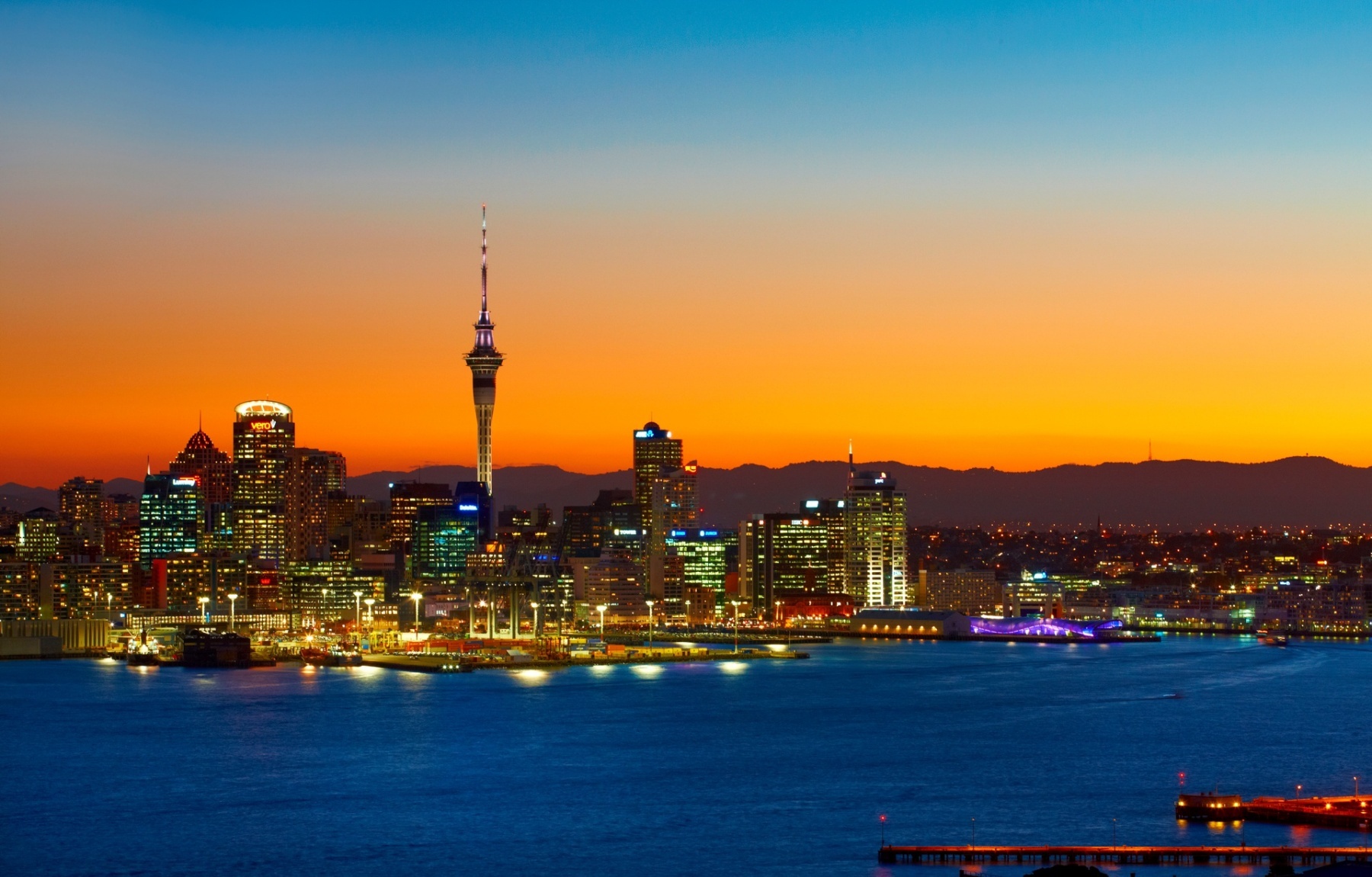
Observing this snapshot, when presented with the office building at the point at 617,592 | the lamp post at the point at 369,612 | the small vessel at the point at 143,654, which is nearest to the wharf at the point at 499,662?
the small vessel at the point at 143,654

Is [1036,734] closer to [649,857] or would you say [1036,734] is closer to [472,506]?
[649,857]

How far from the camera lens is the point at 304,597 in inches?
5089

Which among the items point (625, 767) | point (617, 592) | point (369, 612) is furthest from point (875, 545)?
point (625, 767)

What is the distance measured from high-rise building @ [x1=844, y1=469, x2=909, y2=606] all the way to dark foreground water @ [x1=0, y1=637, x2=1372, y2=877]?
72.8 m

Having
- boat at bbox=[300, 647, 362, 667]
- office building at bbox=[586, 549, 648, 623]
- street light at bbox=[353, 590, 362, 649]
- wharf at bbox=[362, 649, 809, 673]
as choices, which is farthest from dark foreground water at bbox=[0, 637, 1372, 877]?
office building at bbox=[586, 549, 648, 623]

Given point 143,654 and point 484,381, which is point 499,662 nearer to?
point 143,654

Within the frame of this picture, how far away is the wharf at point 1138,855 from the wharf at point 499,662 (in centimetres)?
5463

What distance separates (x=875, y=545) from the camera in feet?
504

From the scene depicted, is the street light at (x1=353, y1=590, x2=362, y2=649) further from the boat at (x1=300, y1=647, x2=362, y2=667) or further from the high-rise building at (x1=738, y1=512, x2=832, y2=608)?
the high-rise building at (x1=738, y1=512, x2=832, y2=608)

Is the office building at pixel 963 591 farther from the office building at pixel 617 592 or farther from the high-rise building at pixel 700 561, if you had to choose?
the office building at pixel 617 592

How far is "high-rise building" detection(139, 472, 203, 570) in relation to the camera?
144 meters

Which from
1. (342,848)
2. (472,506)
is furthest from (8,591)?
(342,848)

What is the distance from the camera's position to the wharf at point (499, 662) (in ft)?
292

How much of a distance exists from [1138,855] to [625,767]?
16.7 meters
